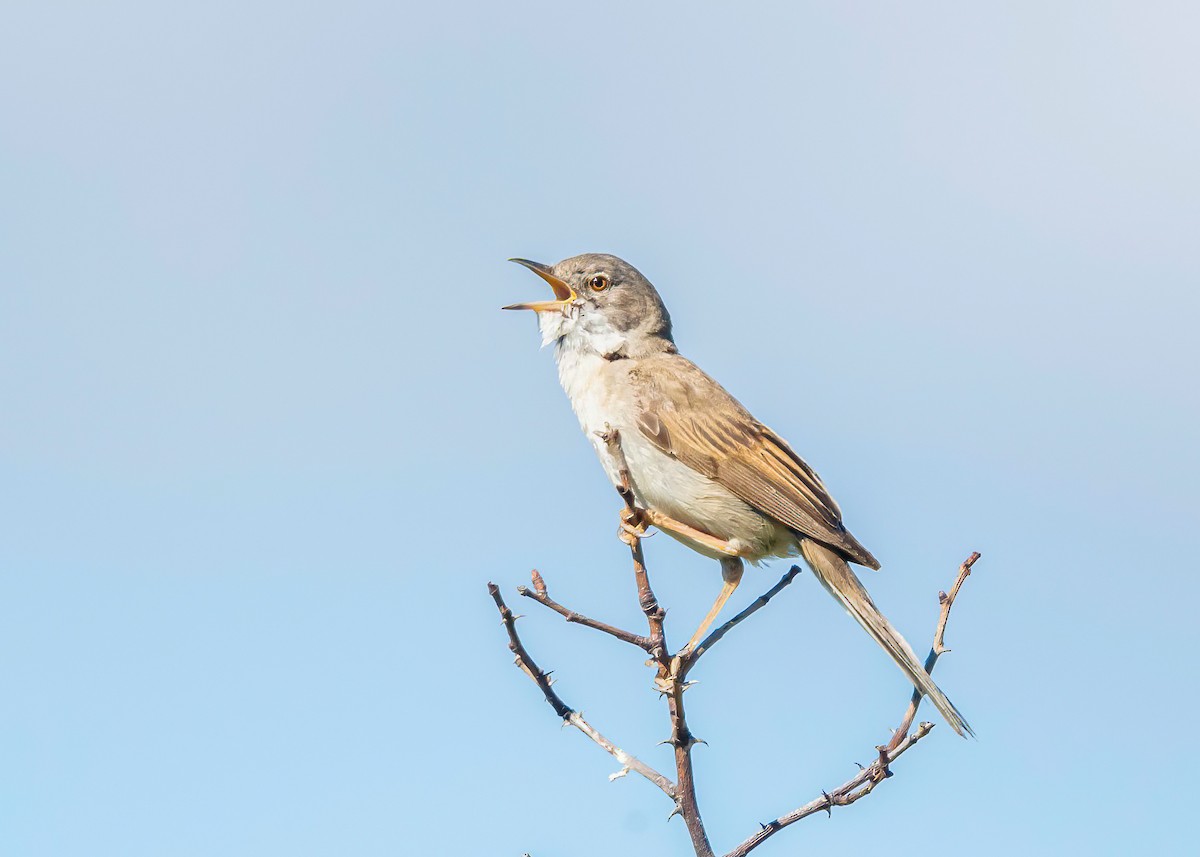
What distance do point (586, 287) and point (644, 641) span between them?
3.44m

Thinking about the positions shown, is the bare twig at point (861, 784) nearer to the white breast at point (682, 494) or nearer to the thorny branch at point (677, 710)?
the thorny branch at point (677, 710)

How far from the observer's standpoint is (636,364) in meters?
7.29

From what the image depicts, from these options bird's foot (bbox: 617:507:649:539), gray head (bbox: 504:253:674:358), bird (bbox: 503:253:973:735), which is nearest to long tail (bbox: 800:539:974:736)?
bird (bbox: 503:253:973:735)

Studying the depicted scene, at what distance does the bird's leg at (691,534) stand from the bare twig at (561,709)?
1.74m

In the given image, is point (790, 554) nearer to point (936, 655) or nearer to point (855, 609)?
point (855, 609)

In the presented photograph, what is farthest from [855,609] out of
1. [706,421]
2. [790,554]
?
[706,421]

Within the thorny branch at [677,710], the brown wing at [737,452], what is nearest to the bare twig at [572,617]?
the thorny branch at [677,710]

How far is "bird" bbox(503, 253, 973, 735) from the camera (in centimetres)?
654

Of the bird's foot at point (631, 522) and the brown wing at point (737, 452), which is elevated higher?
the brown wing at point (737, 452)

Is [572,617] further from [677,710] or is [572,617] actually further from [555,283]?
[555,283]

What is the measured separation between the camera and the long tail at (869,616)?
17.9 ft

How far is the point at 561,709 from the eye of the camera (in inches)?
191

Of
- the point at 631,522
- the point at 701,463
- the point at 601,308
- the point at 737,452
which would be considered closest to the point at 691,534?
the point at 701,463

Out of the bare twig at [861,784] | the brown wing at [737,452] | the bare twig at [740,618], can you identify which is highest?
the brown wing at [737,452]
